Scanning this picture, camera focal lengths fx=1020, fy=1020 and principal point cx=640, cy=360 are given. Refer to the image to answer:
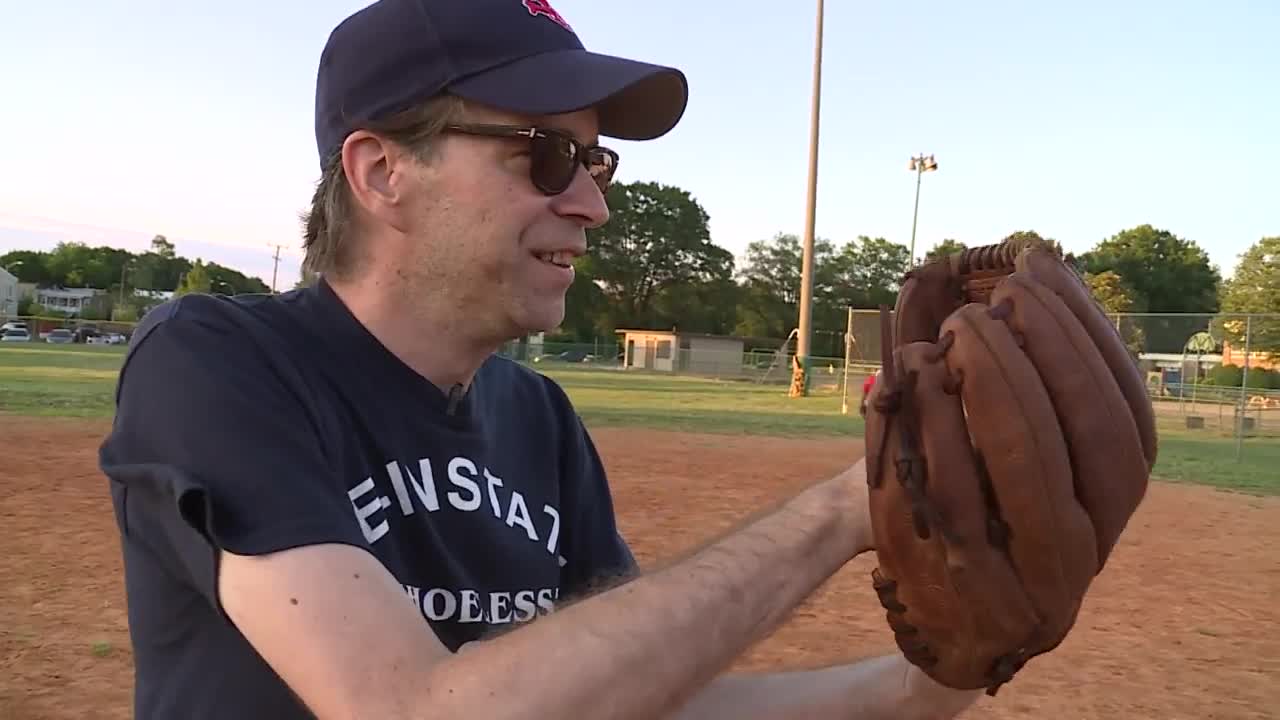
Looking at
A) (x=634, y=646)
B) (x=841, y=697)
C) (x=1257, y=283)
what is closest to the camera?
(x=634, y=646)

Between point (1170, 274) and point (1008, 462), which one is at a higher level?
point (1170, 274)

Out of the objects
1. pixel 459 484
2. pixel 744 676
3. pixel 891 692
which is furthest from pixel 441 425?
pixel 891 692

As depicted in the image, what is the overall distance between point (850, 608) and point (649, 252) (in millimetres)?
76973

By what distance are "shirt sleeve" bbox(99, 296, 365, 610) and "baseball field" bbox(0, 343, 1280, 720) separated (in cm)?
6

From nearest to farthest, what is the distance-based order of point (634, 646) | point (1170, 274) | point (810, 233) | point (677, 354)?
point (634, 646) < point (810, 233) < point (677, 354) < point (1170, 274)

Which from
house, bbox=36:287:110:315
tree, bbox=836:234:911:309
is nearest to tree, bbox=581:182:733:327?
tree, bbox=836:234:911:309

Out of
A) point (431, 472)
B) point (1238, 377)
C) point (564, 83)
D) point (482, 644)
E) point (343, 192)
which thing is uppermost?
point (564, 83)

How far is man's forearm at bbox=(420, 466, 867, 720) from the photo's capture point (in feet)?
3.66

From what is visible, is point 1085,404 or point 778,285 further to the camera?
point 778,285

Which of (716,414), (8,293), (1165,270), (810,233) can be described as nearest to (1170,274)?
(1165,270)

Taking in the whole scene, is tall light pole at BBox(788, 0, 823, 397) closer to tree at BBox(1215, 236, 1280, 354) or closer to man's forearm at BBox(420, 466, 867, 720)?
tree at BBox(1215, 236, 1280, 354)

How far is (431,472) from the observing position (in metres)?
1.69

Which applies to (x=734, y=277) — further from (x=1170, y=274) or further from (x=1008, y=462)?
(x=1008, y=462)

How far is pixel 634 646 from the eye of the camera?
3.79 feet
